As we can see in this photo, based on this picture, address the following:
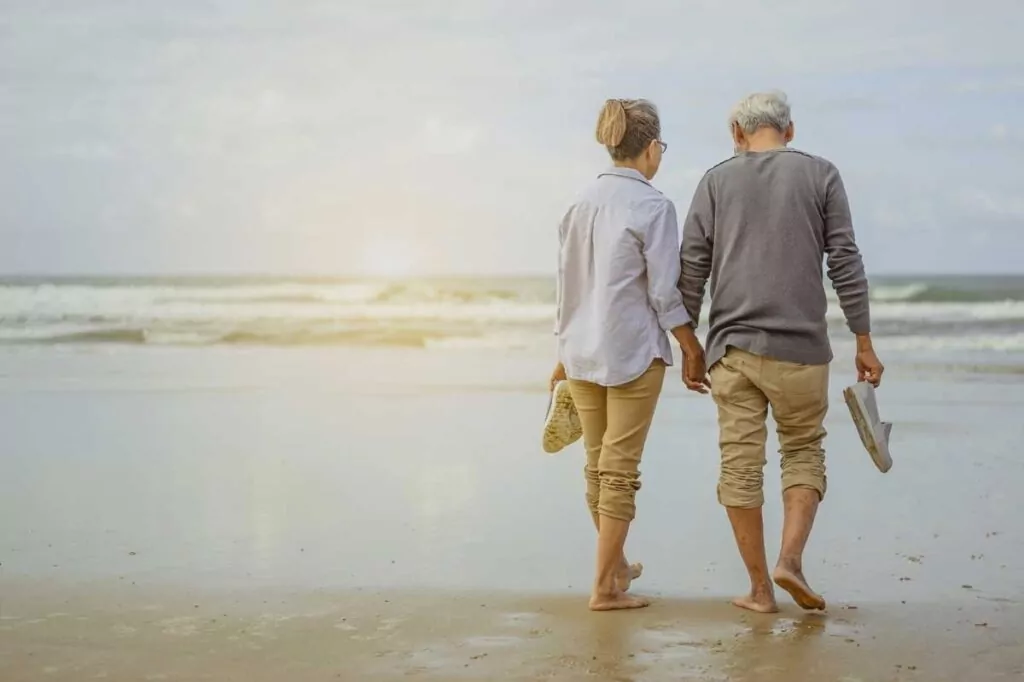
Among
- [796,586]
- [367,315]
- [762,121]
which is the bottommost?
[367,315]

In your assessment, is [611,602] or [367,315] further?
[367,315]

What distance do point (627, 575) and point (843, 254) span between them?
3.65ft

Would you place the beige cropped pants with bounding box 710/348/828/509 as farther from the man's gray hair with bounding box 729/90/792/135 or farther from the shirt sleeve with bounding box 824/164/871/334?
the man's gray hair with bounding box 729/90/792/135

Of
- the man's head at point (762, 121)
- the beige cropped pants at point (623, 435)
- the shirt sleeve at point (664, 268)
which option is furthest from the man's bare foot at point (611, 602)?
the man's head at point (762, 121)

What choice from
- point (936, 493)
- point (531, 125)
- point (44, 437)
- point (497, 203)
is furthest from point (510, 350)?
point (497, 203)

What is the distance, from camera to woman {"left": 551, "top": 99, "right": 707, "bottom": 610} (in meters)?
3.52

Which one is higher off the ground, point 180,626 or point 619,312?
point 619,312

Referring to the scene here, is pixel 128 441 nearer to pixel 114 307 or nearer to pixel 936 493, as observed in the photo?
pixel 936 493

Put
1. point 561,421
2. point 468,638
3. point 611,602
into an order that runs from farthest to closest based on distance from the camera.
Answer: point 561,421 < point 611,602 < point 468,638

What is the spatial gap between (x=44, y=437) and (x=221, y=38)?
24.4 m

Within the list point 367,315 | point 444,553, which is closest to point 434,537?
point 444,553

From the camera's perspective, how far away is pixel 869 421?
11.6 feet

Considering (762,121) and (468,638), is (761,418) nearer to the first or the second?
(762,121)

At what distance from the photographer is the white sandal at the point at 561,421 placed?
3.86m
